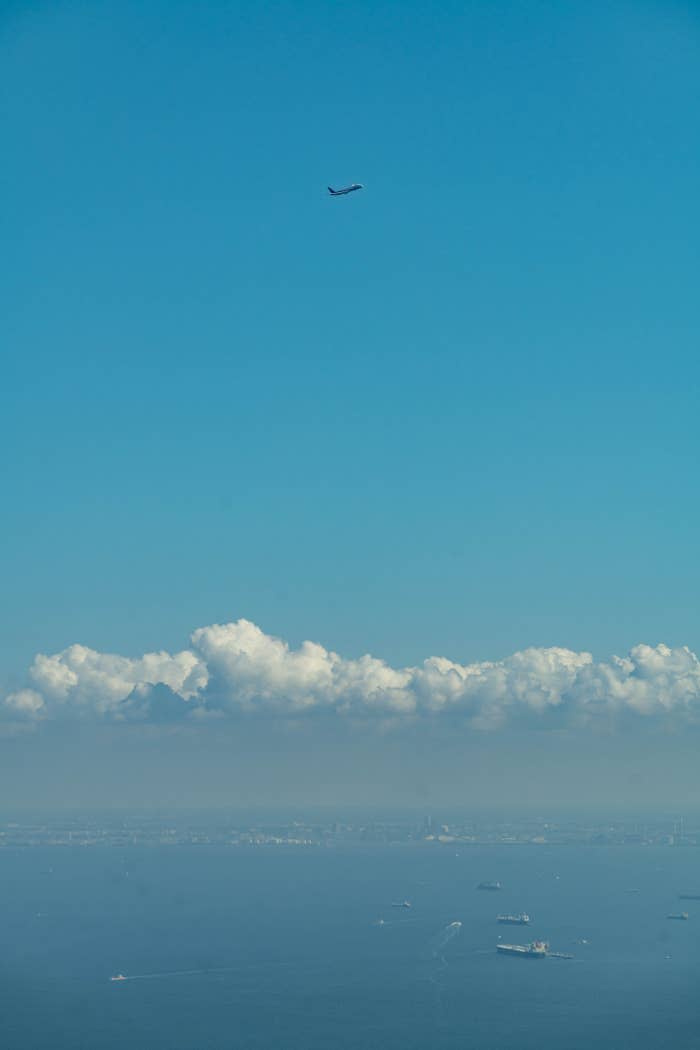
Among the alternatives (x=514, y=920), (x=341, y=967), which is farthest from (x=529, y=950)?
(x=514, y=920)

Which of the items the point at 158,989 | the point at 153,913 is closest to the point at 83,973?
the point at 158,989

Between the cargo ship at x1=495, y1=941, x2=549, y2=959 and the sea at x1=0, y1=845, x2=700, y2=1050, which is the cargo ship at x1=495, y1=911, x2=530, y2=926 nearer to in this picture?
the sea at x1=0, y1=845, x2=700, y2=1050

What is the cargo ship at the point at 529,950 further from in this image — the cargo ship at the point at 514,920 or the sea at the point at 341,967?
the cargo ship at the point at 514,920

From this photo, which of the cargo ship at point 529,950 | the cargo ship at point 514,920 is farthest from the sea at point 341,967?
the cargo ship at point 529,950

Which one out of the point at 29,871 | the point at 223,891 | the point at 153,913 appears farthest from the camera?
the point at 29,871

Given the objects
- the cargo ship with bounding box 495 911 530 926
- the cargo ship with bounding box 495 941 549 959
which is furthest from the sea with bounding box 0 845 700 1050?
the cargo ship with bounding box 495 941 549 959

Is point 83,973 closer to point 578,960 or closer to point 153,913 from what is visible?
point 153,913
